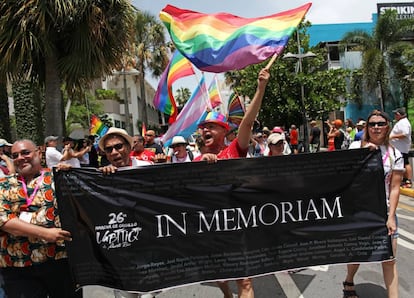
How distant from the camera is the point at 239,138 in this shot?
128 inches

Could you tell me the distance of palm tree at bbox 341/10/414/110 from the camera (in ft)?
91.0

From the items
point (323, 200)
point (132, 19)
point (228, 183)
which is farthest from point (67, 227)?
point (132, 19)

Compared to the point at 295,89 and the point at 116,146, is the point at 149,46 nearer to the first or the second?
the point at 295,89

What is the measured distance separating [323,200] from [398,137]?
615 centimetres

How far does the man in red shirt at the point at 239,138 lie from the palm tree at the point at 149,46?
27987mm

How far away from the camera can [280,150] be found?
473 centimetres

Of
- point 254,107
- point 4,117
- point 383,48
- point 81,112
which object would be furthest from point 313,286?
point 81,112

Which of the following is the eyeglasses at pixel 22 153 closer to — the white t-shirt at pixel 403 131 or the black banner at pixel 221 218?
the black banner at pixel 221 218

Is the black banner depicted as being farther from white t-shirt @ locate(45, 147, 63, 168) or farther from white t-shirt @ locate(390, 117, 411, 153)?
white t-shirt @ locate(390, 117, 411, 153)

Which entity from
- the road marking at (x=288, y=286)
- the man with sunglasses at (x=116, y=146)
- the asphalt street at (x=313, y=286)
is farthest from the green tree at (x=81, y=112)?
the man with sunglasses at (x=116, y=146)

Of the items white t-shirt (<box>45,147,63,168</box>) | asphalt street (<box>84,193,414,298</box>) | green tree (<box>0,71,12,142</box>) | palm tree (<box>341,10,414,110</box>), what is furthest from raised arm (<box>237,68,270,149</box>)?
palm tree (<box>341,10,414,110</box>)

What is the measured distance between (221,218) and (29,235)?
4.42 feet

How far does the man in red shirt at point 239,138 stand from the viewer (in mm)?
3076

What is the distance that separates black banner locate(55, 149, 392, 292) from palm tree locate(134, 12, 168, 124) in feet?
93.5
